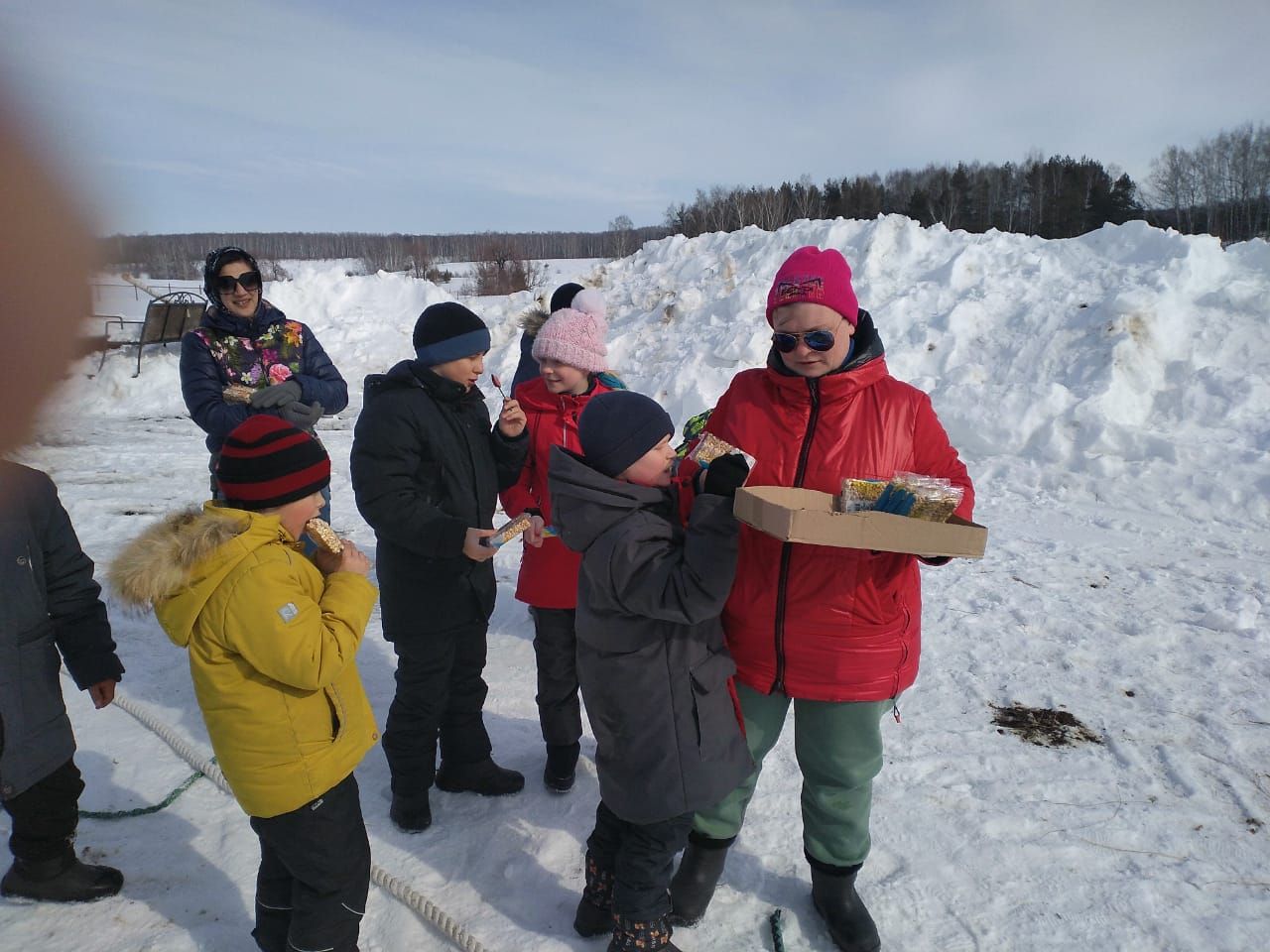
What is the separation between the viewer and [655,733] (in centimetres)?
205

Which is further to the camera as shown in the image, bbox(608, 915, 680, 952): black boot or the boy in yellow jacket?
bbox(608, 915, 680, 952): black boot

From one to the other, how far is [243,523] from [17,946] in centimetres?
168

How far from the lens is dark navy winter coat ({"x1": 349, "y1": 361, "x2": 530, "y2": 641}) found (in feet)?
8.55

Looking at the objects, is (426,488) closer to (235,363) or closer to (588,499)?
(588,499)

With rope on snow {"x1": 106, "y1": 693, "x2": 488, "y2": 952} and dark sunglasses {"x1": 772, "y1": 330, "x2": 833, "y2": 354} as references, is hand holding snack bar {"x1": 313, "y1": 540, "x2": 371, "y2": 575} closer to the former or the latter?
rope on snow {"x1": 106, "y1": 693, "x2": 488, "y2": 952}

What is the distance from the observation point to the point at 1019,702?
3535 mm

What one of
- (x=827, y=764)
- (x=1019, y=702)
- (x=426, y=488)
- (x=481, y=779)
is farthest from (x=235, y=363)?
(x=1019, y=702)

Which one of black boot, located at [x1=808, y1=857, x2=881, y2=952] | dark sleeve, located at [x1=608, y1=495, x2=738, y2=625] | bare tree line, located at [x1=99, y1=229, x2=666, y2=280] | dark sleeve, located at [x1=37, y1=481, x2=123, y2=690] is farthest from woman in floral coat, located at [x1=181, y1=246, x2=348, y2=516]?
bare tree line, located at [x1=99, y1=229, x2=666, y2=280]

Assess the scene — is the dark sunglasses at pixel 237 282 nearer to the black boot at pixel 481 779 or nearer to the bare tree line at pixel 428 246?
the black boot at pixel 481 779

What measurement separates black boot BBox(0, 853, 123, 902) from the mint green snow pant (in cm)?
205

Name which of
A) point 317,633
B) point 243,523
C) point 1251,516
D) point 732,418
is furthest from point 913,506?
point 1251,516

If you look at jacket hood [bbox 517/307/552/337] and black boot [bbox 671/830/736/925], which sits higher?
jacket hood [bbox 517/307/552/337]

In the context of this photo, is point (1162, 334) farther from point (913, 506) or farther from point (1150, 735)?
point (913, 506)

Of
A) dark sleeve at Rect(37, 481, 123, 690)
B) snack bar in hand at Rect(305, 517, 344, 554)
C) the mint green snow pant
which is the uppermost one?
snack bar in hand at Rect(305, 517, 344, 554)
